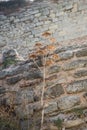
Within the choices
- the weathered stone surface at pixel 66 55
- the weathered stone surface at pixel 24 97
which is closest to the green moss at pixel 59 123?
the weathered stone surface at pixel 24 97

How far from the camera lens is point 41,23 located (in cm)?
898

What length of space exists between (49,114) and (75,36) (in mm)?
5985

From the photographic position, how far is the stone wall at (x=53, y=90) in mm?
2764

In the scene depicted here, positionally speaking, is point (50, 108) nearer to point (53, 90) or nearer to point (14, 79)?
point (53, 90)

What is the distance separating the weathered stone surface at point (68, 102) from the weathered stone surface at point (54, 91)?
79 millimetres

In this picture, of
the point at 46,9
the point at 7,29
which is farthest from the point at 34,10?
the point at 7,29

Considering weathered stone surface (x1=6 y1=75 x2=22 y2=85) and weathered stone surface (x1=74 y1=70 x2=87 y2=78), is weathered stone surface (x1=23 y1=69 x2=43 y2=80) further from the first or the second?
weathered stone surface (x1=74 y1=70 x2=87 y2=78)

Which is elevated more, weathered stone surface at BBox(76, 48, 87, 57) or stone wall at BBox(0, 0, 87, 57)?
weathered stone surface at BBox(76, 48, 87, 57)

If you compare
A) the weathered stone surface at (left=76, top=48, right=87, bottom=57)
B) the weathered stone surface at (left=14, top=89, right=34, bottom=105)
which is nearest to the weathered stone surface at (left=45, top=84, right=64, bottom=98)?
the weathered stone surface at (left=14, top=89, right=34, bottom=105)

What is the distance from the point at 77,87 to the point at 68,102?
17 cm

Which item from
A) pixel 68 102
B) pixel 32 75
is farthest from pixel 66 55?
pixel 68 102

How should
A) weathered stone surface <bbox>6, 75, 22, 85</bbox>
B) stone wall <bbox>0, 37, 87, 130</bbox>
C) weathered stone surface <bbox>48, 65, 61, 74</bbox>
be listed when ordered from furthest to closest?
1. weathered stone surface <bbox>6, 75, 22, 85</bbox>
2. weathered stone surface <bbox>48, 65, 61, 74</bbox>
3. stone wall <bbox>0, 37, 87, 130</bbox>

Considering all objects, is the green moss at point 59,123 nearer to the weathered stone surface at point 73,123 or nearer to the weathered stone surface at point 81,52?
the weathered stone surface at point 73,123

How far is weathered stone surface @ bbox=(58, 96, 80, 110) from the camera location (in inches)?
111
